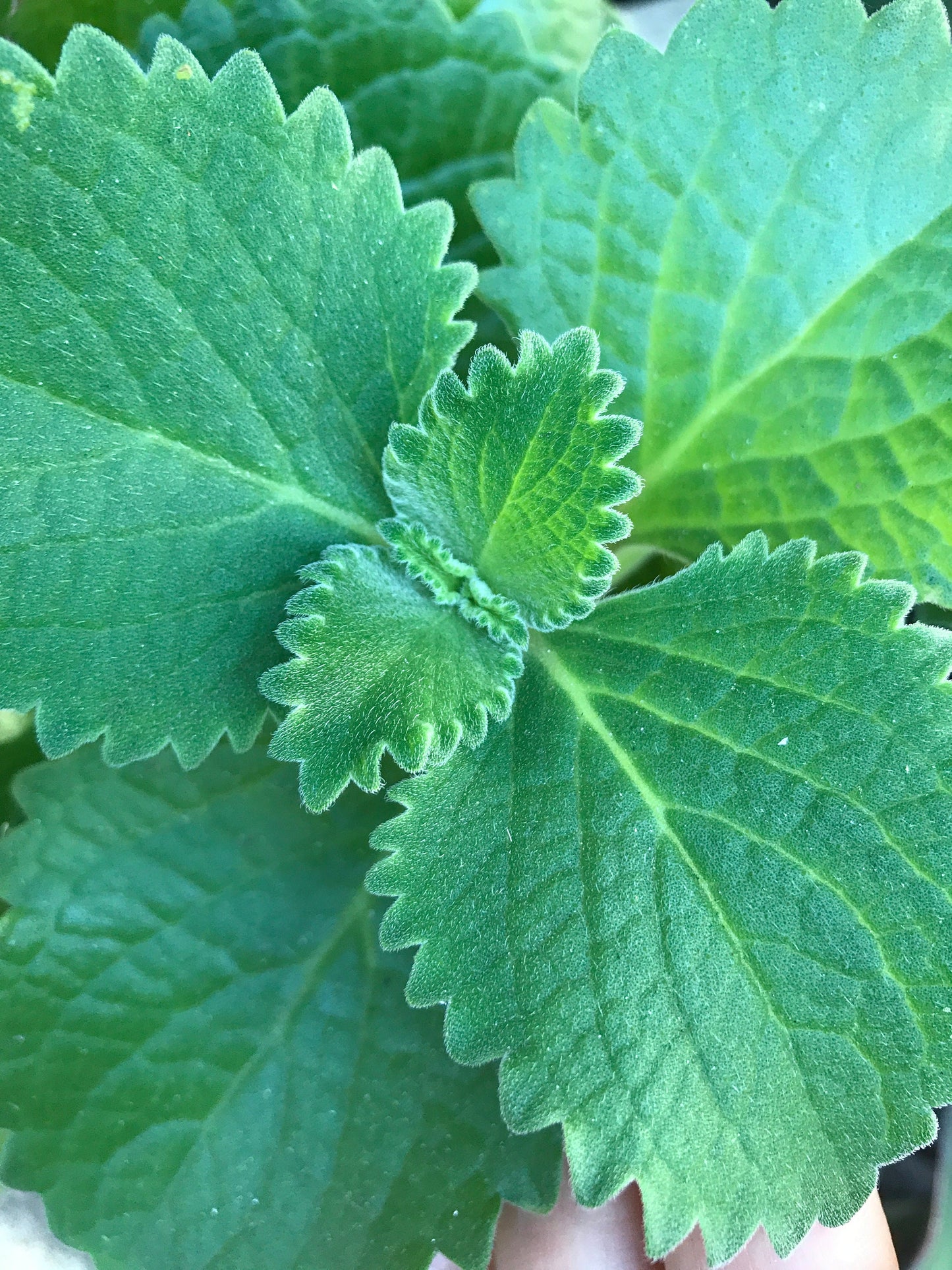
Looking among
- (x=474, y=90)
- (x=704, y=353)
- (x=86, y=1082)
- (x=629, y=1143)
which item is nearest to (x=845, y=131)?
(x=704, y=353)

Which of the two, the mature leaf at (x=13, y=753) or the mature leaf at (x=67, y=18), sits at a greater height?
the mature leaf at (x=67, y=18)

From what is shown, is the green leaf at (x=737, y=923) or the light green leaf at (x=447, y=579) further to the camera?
the light green leaf at (x=447, y=579)

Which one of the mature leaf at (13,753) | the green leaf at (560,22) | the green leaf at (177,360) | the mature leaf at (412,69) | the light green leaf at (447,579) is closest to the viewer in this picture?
the green leaf at (177,360)

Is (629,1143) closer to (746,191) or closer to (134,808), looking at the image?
(134,808)

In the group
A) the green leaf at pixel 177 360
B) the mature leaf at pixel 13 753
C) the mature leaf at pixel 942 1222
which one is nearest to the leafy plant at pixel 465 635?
the green leaf at pixel 177 360

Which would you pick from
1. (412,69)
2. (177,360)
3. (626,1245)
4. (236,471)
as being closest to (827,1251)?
(626,1245)

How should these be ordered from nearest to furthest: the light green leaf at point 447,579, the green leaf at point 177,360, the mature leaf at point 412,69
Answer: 1. the green leaf at point 177,360
2. the light green leaf at point 447,579
3. the mature leaf at point 412,69

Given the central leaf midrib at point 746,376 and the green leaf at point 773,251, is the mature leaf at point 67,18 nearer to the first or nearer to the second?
the green leaf at point 773,251

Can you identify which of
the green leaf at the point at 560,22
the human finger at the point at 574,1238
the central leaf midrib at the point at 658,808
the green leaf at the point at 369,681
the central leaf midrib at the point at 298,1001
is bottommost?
the human finger at the point at 574,1238

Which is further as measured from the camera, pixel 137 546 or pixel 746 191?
pixel 746 191
